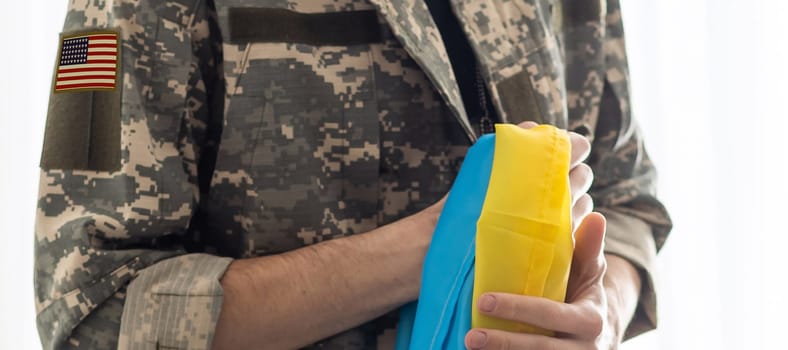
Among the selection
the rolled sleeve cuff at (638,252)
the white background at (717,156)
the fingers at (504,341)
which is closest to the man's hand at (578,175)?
the fingers at (504,341)

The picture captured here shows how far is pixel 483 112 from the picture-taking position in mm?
824

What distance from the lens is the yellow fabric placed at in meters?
0.56

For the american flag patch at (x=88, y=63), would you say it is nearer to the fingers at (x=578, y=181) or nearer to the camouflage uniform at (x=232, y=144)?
the camouflage uniform at (x=232, y=144)

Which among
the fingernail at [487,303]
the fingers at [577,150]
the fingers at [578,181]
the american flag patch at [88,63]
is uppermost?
the american flag patch at [88,63]

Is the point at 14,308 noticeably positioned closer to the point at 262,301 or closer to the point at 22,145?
the point at 22,145

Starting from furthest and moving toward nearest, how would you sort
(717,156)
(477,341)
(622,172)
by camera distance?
(717,156) < (622,172) < (477,341)

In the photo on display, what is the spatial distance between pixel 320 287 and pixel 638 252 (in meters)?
0.42

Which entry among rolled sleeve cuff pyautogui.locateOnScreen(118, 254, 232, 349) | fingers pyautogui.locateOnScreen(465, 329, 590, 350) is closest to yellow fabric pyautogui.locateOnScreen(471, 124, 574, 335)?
fingers pyautogui.locateOnScreen(465, 329, 590, 350)

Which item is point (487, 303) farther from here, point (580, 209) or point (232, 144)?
Answer: point (232, 144)

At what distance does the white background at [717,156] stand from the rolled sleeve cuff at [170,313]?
127cm

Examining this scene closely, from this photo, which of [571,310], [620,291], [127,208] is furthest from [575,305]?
[127,208]

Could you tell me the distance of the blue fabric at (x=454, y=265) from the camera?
23.1 inches

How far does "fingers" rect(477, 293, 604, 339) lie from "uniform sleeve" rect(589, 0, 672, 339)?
1.10 ft

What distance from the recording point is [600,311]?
622 millimetres
